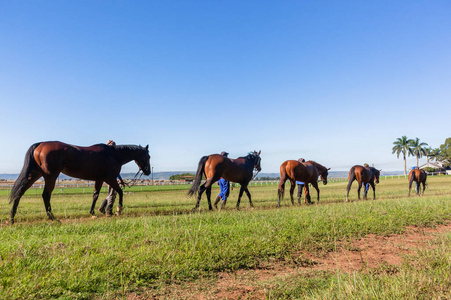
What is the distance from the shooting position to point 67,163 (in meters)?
8.46

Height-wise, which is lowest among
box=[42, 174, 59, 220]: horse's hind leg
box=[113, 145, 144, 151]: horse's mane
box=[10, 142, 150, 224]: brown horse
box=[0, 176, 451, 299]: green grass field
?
box=[0, 176, 451, 299]: green grass field

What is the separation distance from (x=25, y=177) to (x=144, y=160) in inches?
157

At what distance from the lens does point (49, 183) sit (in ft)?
26.3

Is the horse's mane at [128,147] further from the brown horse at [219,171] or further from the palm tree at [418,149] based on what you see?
the palm tree at [418,149]

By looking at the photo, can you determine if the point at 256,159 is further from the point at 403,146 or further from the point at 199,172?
the point at 403,146

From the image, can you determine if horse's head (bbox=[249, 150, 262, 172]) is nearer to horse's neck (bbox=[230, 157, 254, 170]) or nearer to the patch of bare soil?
horse's neck (bbox=[230, 157, 254, 170])

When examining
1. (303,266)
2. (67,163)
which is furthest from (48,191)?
(303,266)

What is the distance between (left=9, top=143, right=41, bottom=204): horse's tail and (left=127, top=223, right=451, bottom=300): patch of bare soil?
21.0 ft

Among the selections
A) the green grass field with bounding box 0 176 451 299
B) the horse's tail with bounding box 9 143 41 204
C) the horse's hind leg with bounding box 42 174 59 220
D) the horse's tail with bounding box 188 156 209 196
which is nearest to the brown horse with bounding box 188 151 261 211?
the horse's tail with bounding box 188 156 209 196

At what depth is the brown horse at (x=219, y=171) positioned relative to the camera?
10.9 metres

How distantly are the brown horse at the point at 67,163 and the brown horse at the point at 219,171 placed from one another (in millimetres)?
2527

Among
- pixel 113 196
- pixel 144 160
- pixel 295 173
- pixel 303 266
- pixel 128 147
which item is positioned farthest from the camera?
pixel 295 173

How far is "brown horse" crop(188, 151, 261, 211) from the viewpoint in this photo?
35.8ft

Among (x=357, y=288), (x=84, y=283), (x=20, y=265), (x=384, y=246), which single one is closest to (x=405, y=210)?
(x=384, y=246)
